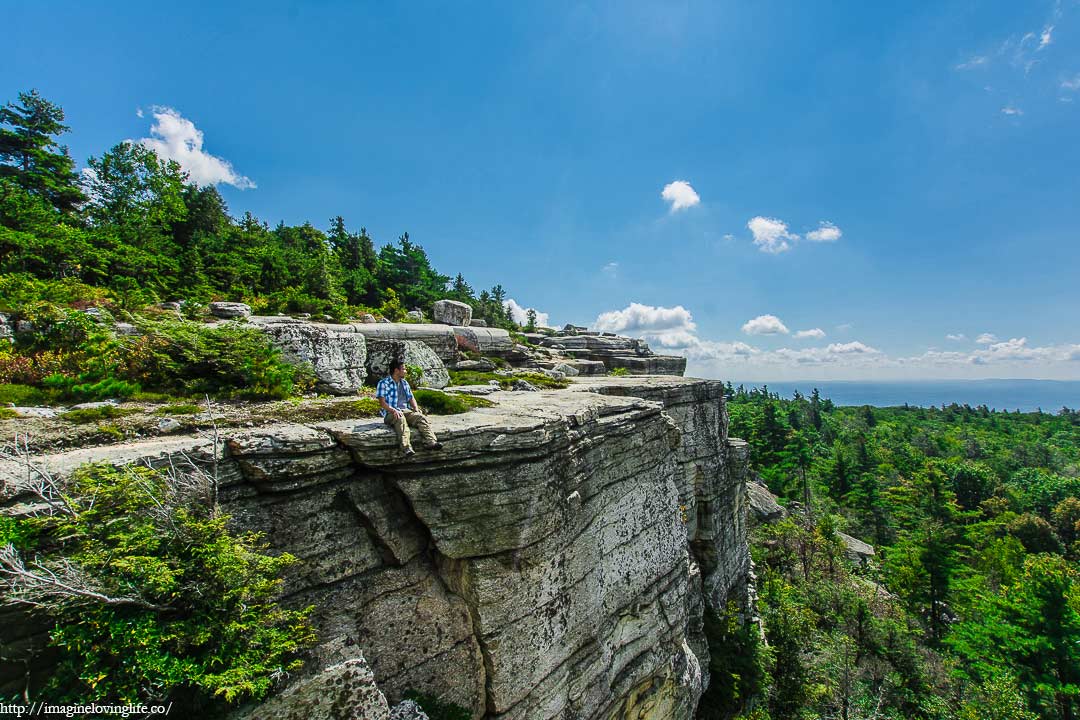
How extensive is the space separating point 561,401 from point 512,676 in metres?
5.96

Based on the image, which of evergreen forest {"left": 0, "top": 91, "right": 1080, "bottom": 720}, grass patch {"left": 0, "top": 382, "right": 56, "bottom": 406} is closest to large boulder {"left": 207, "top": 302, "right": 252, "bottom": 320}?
evergreen forest {"left": 0, "top": 91, "right": 1080, "bottom": 720}

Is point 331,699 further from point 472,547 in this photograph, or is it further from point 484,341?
point 484,341

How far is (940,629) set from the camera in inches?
993

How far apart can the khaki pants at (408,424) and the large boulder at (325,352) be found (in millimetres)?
3982

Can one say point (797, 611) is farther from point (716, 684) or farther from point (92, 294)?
point (92, 294)

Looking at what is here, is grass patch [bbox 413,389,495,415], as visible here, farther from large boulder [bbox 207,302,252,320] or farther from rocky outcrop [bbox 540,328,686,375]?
rocky outcrop [bbox 540,328,686,375]

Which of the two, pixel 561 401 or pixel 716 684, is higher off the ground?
pixel 561 401

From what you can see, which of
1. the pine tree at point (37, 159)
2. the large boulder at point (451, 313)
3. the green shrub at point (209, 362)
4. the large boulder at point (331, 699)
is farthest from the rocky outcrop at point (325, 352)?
the pine tree at point (37, 159)

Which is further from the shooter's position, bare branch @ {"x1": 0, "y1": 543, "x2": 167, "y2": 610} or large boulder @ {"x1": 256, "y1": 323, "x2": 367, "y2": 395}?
large boulder @ {"x1": 256, "y1": 323, "x2": 367, "y2": 395}

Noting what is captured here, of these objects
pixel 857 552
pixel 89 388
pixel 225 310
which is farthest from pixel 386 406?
pixel 857 552

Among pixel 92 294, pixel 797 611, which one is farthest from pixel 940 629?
pixel 92 294

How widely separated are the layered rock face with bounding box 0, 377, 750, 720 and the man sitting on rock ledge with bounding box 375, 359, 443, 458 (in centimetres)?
26

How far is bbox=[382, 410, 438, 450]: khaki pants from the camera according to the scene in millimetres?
6301

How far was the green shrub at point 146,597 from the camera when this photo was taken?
154 inches
